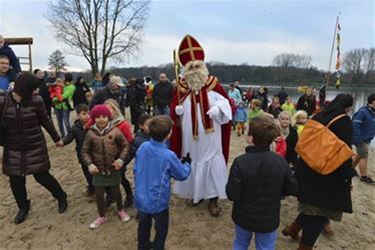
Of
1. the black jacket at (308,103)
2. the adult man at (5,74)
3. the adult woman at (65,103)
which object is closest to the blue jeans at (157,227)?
the adult man at (5,74)

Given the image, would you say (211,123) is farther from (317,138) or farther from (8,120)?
(8,120)

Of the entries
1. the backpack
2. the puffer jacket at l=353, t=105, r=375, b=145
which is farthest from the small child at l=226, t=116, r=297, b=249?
the puffer jacket at l=353, t=105, r=375, b=145

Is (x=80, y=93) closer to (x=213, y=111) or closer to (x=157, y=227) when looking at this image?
(x=213, y=111)

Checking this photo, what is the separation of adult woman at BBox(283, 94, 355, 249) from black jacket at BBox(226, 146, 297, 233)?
618 mm

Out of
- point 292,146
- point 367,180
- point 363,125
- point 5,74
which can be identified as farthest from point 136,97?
point 292,146

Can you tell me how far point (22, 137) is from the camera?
4.16 meters

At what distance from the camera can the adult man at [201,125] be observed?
4.55 metres

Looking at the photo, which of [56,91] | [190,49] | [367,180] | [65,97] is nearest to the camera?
[190,49]

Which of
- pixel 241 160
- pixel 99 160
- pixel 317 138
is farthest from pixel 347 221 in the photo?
pixel 99 160

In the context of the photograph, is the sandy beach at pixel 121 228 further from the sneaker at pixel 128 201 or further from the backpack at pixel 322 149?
the backpack at pixel 322 149

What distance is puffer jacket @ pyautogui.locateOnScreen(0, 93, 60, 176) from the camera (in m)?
4.12

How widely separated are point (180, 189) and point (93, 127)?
61.2 inches

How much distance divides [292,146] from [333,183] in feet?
4.79

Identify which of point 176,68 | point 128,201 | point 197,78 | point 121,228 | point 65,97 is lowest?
point 121,228
